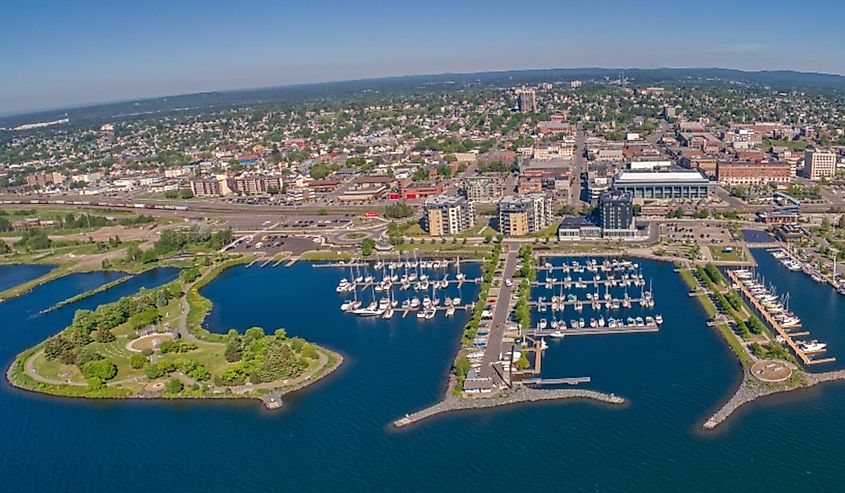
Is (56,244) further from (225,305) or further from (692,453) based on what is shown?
(692,453)

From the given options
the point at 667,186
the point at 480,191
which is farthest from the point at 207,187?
the point at 667,186

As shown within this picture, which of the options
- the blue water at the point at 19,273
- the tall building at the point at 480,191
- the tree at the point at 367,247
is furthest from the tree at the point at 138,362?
the tall building at the point at 480,191

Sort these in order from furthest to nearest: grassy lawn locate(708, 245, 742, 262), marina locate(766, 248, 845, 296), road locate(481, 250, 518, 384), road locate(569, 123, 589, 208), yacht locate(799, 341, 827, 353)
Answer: road locate(569, 123, 589, 208)
grassy lawn locate(708, 245, 742, 262)
marina locate(766, 248, 845, 296)
yacht locate(799, 341, 827, 353)
road locate(481, 250, 518, 384)

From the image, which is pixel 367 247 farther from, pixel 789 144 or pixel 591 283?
pixel 789 144

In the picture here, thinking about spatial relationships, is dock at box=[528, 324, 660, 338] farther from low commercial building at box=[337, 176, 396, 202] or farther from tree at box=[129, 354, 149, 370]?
low commercial building at box=[337, 176, 396, 202]

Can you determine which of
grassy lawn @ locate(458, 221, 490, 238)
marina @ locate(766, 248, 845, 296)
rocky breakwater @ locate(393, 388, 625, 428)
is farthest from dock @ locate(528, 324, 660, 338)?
grassy lawn @ locate(458, 221, 490, 238)
